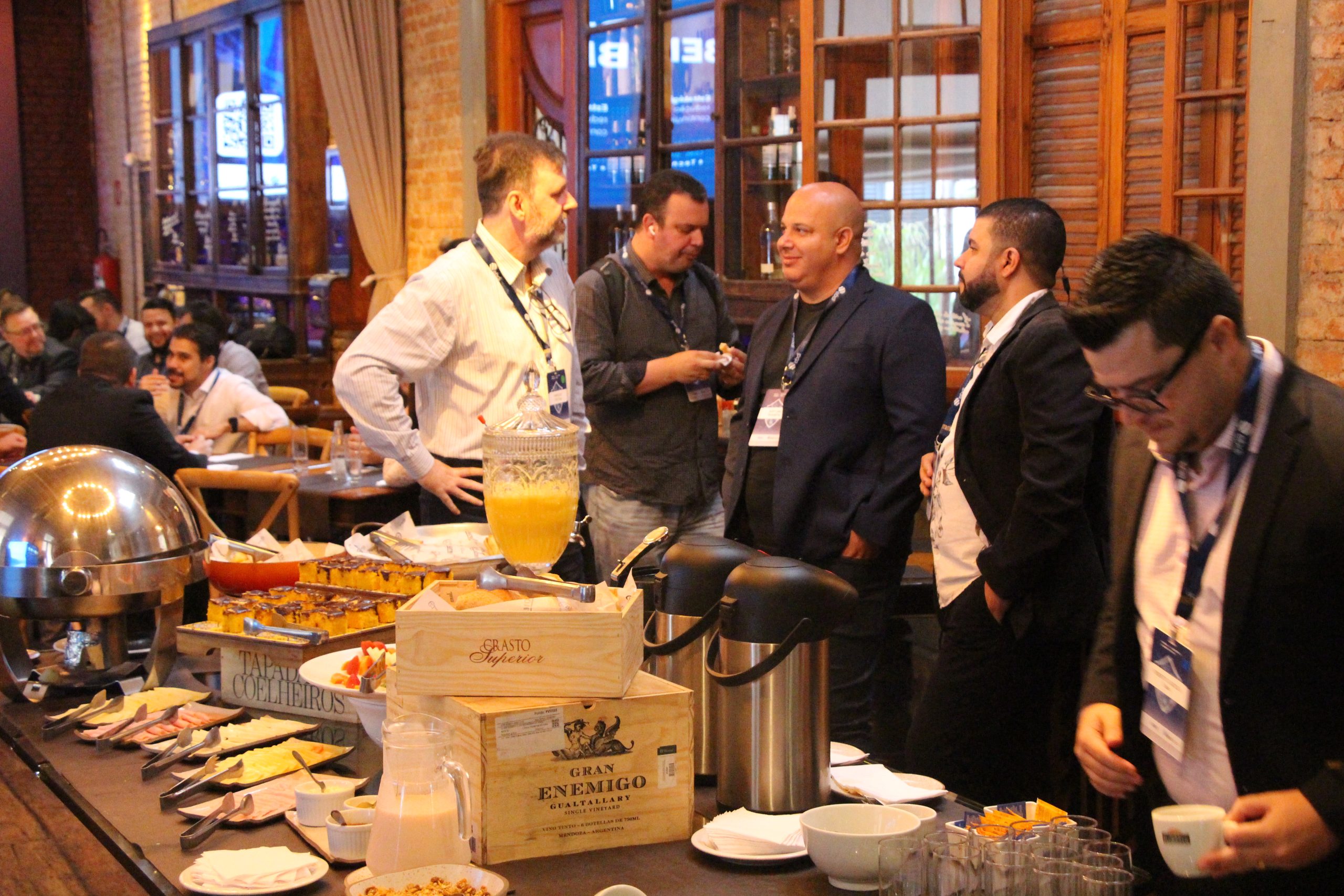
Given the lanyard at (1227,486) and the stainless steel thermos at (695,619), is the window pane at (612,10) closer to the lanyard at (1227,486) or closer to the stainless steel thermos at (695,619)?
the stainless steel thermos at (695,619)

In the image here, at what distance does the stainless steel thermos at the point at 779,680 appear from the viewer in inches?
70.1

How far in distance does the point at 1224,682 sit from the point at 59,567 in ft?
5.96

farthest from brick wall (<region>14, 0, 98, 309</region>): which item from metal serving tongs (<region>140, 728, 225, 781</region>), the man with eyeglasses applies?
metal serving tongs (<region>140, 728, 225, 781</region>)

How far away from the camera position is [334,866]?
168 centimetres

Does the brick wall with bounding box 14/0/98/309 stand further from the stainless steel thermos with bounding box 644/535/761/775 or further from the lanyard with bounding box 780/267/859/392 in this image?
the stainless steel thermos with bounding box 644/535/761/775

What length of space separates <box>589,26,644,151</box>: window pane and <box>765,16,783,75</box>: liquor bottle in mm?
928

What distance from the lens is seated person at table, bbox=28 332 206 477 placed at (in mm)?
4277

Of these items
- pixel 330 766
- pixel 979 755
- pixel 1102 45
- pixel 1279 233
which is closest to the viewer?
pixel 330 766

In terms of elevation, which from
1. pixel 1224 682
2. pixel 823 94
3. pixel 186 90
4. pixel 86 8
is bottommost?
pixel 1224 682

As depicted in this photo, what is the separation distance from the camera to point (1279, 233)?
385 centimetres

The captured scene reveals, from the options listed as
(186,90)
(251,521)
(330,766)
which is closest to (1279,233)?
(330,766)

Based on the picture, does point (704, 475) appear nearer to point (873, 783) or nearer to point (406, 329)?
point (406, 329)

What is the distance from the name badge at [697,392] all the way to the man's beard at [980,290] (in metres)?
1.07

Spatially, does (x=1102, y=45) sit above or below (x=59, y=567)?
above
